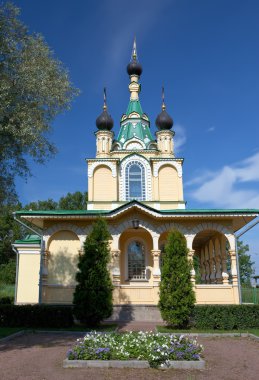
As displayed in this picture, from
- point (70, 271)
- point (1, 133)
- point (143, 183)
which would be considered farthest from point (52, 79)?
point (143, 183)

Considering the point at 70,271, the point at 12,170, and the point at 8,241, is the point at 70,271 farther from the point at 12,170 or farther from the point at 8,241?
the point at 8,241

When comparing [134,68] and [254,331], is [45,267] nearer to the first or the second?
[254,331]

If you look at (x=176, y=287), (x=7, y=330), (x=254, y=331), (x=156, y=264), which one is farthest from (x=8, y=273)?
(x=254, y=331)

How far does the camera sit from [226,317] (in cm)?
1309

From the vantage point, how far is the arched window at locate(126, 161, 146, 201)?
862 inches

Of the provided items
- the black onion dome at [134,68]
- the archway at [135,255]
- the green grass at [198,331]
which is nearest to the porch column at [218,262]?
the archway at [135,255]

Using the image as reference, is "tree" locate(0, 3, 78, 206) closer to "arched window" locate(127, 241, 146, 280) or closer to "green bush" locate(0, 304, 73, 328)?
"green bush" locate(0, 304, 73, 328)

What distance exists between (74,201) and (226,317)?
36.9 metres

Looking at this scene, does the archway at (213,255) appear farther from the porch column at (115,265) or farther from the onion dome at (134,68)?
the onion dome at (134,68)

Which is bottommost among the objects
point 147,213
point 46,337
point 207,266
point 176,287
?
point 46,337

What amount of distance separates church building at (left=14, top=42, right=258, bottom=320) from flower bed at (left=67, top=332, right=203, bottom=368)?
23.0ft

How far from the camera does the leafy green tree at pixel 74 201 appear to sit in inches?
1884

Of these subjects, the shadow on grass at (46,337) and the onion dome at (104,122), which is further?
the onion dome at (104,122)

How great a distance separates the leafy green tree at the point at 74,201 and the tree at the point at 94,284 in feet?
112
